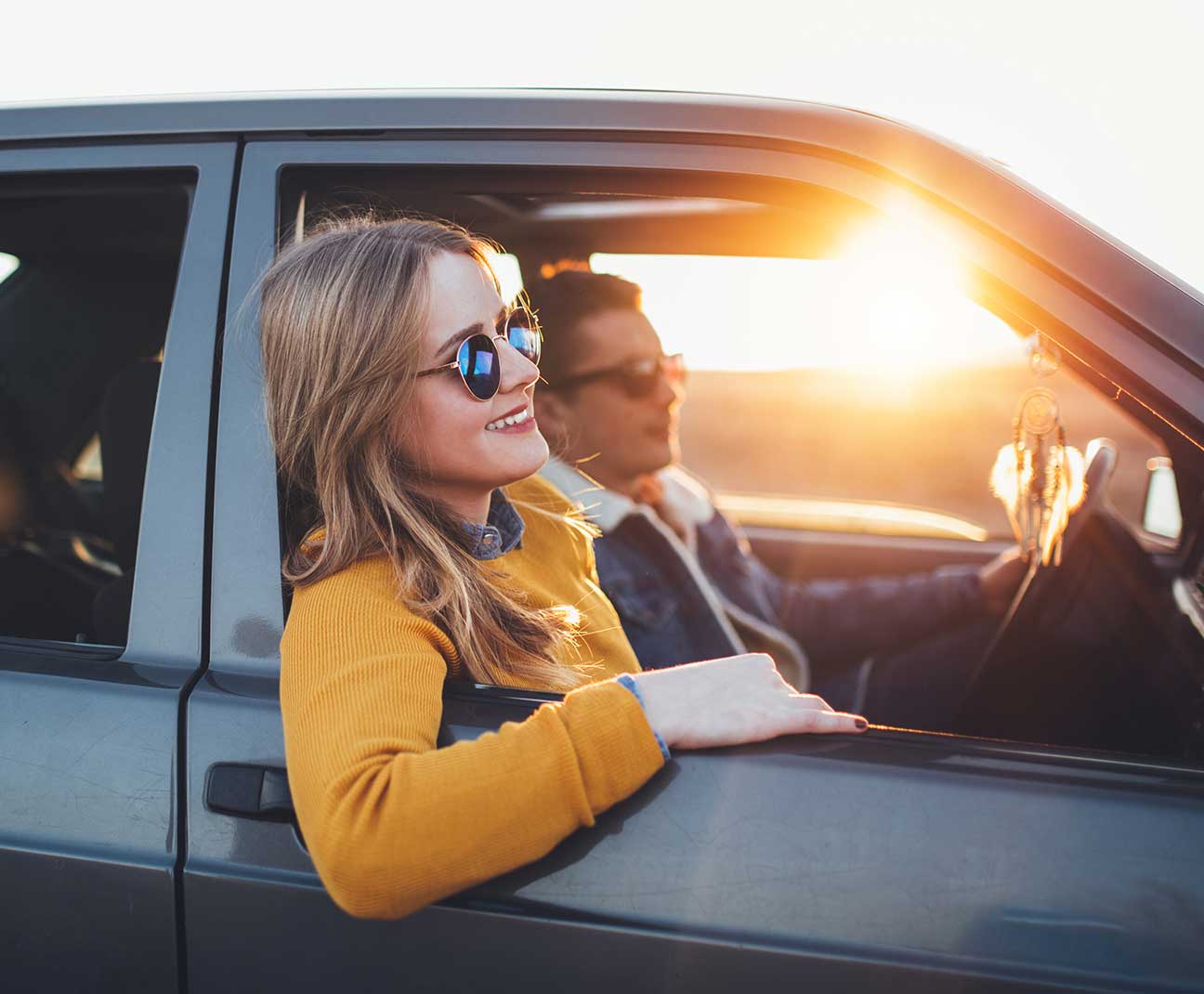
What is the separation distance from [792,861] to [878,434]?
42.2ft

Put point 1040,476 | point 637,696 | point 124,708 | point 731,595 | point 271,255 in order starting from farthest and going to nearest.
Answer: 1. point 731,595
2. point 1040,476
3. point 271,255
4. point 124,708
5. point 637,696

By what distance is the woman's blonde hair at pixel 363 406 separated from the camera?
4.18ft

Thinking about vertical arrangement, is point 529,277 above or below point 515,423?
Answer: above

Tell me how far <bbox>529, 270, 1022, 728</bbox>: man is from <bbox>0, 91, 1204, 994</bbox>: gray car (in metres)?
0.96

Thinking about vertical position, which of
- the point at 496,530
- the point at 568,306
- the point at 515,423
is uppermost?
the point at 568,306

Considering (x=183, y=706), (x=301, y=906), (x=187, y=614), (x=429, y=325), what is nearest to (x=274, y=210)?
(x=429, y=325)

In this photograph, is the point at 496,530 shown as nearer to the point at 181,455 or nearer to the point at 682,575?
the point at 181,455

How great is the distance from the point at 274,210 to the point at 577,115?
16.3 inches

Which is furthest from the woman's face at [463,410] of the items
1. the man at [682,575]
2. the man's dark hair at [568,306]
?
the man's dark hair at [568,306]

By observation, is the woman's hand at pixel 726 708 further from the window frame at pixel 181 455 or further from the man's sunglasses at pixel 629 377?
the man's sunglasses at pixel 629 377

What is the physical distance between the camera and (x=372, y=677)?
1036mm

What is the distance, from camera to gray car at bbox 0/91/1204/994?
100 centimetres

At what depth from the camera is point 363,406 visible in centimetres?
131

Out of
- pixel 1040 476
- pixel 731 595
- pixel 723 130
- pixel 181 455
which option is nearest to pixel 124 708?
pixel 181 455
